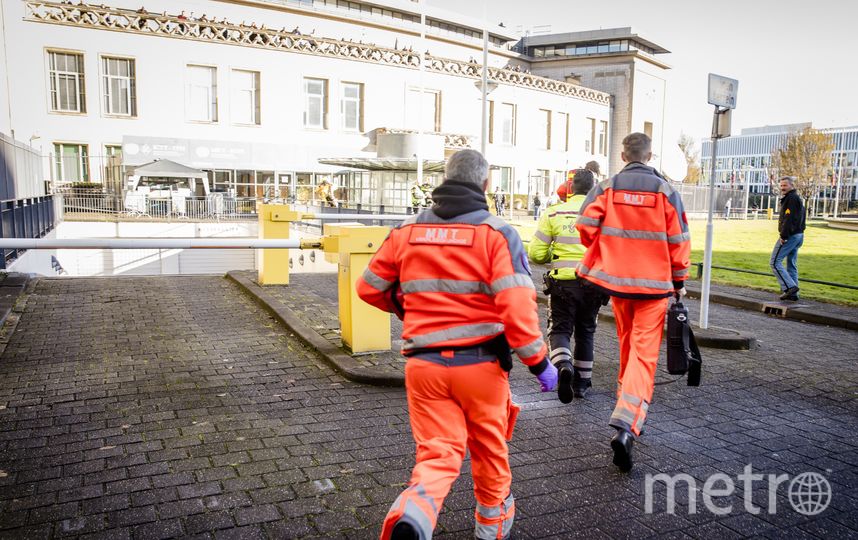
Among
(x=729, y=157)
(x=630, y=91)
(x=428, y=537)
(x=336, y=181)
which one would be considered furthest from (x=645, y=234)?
(x=729, y=157)

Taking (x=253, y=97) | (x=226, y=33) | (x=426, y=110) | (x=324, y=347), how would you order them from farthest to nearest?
(x=426, y=110)
(x=253, y=97)
(x=226, y=33)
(x=324, y=347)

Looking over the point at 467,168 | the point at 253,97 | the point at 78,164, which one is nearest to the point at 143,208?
the point at 78,164

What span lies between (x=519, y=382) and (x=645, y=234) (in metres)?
2.17

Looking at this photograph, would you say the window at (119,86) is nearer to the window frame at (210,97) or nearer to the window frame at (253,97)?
the window frame at (210,97)

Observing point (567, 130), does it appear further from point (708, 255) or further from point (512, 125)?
point (708, 255)

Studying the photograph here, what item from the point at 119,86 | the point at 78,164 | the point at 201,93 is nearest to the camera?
the point at 78,164

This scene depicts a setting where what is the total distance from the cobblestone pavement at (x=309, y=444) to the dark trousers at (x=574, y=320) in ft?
1.31

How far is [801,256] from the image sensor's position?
67.4ft

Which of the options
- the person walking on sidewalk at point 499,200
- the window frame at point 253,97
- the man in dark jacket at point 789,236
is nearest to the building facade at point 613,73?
the person walking on sidewalk at point 499,200

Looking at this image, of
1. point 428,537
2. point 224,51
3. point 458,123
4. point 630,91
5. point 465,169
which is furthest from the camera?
point 630,91

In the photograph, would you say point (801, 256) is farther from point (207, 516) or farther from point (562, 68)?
point (562, 68)

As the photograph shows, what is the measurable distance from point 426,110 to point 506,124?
7.43 metres

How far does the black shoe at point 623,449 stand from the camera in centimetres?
423

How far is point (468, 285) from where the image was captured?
124 inches
